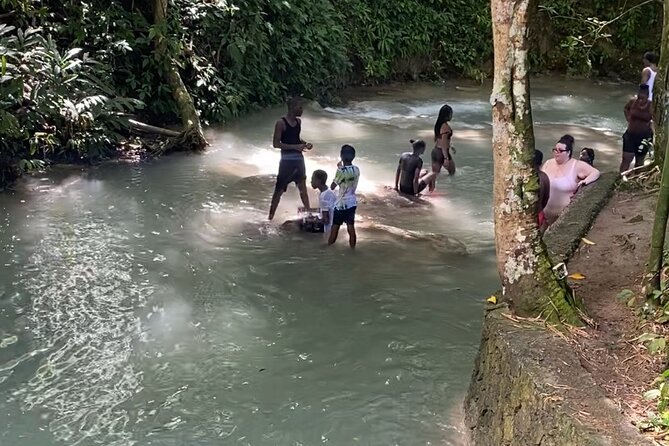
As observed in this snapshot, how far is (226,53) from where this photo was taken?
13.7 m

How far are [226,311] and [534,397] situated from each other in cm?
354

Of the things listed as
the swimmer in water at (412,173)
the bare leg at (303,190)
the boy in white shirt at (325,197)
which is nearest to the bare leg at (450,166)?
the swimmer in water at (412,173)

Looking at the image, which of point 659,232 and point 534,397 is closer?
point 534,397

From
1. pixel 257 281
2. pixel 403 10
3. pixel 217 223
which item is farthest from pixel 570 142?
pixel 403 10

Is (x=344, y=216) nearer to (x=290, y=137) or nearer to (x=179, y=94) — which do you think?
(x=290, y=137)

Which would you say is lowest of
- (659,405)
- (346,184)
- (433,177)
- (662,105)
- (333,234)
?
(333,234)

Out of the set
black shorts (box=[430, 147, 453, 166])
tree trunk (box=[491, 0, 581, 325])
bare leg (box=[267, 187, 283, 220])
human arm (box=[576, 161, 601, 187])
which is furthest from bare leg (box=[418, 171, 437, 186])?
tree trunk (box=[491, 0, 581, 325])

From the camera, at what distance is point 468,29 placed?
2050cm

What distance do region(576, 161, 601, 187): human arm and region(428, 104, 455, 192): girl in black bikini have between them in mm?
3016

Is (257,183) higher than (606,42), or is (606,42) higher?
(606,42)

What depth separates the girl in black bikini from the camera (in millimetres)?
10344

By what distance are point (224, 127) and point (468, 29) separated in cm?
1006

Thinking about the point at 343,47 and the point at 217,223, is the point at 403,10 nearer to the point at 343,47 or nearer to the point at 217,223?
the point at 343,47

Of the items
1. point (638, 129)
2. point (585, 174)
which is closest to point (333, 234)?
point (585, 174)
